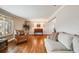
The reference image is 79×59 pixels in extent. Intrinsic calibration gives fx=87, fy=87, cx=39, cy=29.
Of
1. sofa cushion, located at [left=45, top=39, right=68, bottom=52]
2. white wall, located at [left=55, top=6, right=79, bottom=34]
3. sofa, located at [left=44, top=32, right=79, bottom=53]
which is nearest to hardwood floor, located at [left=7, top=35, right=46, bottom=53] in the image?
sofa cushion, located at [left=45, top=39, right=68, bottom=52]

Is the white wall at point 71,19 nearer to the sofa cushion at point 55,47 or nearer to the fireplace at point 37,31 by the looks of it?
the sofa cushion at point 55,47

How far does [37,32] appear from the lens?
30.8 feet

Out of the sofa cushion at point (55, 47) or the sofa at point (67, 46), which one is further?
the sofa cushion at point (55, 47)

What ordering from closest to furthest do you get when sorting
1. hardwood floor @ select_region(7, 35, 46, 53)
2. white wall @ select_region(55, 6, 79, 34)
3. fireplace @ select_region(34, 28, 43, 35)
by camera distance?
1. white wall @ select_region(55, 6, 79, 34)
2. hardwood floor @ select_region(7, 35, 46, 53)
3. fireplace @ select_region(34, 28, 43, 35)

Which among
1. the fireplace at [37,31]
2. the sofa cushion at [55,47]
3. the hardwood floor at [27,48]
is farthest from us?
the fireplace at [37,31]

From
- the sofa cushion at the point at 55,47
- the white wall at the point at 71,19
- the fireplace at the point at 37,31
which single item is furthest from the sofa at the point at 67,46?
the fireplace at the point at 37,31

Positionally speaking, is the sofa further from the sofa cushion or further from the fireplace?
the fireplace

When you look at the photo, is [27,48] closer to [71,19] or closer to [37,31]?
[71,19]

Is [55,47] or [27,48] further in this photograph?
[27,48]

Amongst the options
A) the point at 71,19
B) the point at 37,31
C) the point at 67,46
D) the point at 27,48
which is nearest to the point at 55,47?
the point at 67,46
